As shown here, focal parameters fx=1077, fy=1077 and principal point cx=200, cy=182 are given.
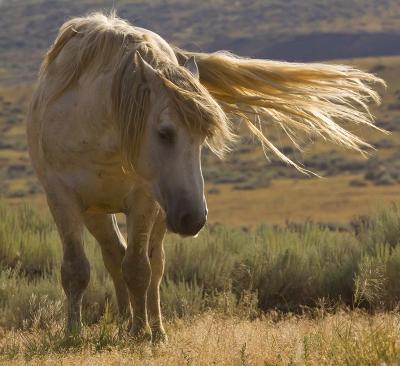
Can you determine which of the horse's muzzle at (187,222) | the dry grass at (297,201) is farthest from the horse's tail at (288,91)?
the dry grass at (297,201)

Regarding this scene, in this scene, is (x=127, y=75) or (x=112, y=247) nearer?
(x=127, y=75)

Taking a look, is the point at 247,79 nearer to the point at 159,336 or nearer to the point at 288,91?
the point at 288,91

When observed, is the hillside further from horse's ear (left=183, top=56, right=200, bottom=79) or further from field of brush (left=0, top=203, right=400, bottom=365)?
horse's ear (left=183, top=56, right=200, bottom=79)

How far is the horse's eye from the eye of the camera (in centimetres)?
565

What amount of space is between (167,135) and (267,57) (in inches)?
3213

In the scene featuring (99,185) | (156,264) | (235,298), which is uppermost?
(99,185)

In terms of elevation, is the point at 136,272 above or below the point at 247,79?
below

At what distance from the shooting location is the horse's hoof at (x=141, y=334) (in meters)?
6.23

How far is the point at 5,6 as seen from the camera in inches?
5551

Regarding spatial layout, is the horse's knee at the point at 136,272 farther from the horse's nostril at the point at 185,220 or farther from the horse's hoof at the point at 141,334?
the horse's nostril at the point at 185,220

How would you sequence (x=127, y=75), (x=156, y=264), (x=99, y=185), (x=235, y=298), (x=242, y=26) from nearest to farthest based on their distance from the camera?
(x=127, y=75), (x=99, y=185), (x=156, y=264), (x=235, y=298), (x=242, y=26)

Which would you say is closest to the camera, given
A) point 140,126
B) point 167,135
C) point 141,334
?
point 167,135

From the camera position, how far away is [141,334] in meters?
6.36

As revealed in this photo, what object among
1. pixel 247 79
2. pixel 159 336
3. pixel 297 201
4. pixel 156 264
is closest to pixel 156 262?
pixel 156 264
